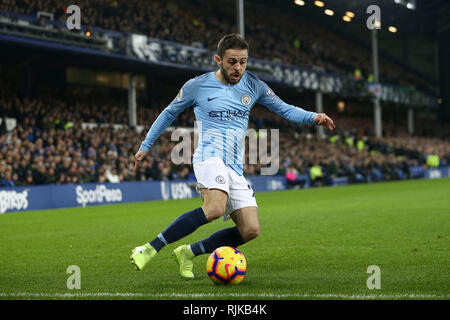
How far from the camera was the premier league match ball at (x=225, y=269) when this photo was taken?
5676mm

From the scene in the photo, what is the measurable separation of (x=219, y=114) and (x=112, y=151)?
18930 millimetres

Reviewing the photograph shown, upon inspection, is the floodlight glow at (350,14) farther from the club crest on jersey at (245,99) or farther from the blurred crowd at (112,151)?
the club crest on jersey at (245,99)

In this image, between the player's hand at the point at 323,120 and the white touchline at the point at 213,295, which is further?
the player's hand at the point at 323,120

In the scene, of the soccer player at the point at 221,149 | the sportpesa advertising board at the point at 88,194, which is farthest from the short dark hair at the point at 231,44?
the sportpesa advertising board at the point at 88,194

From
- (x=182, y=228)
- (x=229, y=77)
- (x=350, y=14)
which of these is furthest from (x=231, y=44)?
(x=350, y=14)

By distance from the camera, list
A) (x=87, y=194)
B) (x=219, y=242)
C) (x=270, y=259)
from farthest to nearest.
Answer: (x=87, y=194), (x=270, y=259), (x=219, y=242)

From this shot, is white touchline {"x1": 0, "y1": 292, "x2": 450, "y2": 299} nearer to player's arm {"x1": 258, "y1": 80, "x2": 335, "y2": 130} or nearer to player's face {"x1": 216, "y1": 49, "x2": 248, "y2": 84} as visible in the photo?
player's arm {"x1": 258, "y1": 80, "x2": 335, "y2": 130}

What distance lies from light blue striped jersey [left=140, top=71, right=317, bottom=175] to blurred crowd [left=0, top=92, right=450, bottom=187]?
14169mm

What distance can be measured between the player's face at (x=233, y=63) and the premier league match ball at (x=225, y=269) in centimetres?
174

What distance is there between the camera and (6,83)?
27.3 metres

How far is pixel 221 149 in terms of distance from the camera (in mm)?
5938

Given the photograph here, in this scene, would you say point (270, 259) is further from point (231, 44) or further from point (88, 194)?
point (88, 194)
